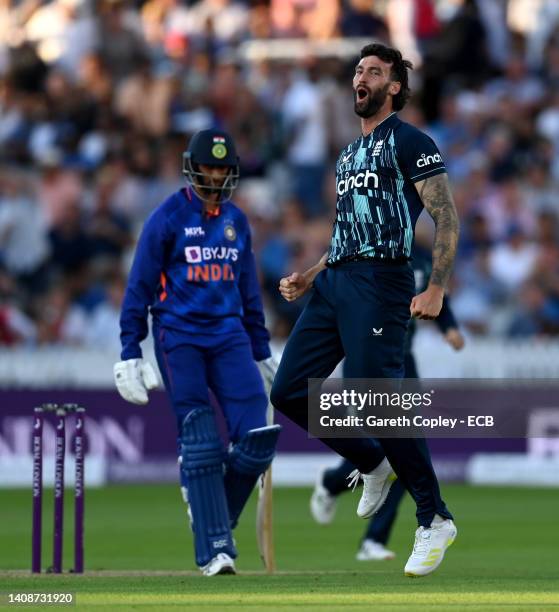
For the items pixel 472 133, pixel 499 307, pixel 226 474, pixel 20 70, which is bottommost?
pixel 226 474

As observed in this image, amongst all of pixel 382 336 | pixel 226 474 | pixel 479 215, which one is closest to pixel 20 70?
pixel 479 215

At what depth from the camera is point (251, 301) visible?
10.2 meters

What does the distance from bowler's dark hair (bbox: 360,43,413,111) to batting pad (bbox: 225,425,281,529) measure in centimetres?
205

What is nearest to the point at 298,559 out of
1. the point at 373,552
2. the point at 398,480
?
the point at 373,552

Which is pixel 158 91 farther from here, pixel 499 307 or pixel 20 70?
pixel 499 307

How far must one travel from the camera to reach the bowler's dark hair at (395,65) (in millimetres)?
8742

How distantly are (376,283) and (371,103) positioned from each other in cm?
88

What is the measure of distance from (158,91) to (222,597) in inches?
545

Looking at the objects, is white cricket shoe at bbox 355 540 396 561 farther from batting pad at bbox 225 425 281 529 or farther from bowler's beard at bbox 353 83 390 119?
bowler's beard at bbox 353 83 390 119

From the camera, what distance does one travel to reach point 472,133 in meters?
21.1

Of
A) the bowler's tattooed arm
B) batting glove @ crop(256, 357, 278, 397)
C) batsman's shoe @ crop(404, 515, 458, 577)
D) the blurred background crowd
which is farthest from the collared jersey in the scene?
→ the blurred background crowd

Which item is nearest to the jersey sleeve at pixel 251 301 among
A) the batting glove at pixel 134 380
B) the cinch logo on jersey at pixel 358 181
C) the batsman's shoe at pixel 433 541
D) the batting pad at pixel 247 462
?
the batting pad at pixel 247 462

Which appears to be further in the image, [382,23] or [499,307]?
[382,23]

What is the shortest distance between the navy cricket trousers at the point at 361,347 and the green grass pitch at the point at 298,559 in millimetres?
565
